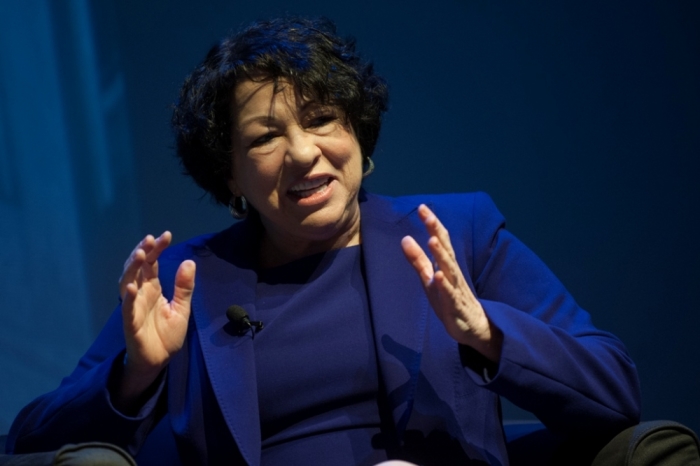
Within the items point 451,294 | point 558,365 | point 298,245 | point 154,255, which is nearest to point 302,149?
point 298,245

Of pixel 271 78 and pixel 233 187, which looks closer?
pixel 271 78

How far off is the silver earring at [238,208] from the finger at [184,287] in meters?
0.42

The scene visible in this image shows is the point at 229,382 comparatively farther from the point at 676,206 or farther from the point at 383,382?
the point at 676,206

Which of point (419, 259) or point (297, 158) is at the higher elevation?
point (297, 158)

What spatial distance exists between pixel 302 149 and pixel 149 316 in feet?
1.45

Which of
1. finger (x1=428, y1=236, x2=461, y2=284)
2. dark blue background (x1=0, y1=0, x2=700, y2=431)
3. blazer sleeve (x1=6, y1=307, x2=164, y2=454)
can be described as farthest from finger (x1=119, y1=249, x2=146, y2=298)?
dark blue background (x1=0, y1=0, x2=700, y2=431)

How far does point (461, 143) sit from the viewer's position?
2684 millimetres

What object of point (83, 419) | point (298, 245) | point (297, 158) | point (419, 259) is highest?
point (297, 158)

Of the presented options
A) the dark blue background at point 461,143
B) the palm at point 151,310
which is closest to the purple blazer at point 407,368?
the palm at point 151,310

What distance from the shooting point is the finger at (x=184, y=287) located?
5.34 ft

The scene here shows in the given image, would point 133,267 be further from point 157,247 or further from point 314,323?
point 314,323

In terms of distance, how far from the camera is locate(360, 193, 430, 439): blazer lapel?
66.0 inches

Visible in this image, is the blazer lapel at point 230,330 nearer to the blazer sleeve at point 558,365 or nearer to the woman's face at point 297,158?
the woman's face at point 297,158

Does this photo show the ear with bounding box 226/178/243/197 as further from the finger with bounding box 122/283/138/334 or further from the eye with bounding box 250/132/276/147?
the finger with bounding box 122/283/138/334
